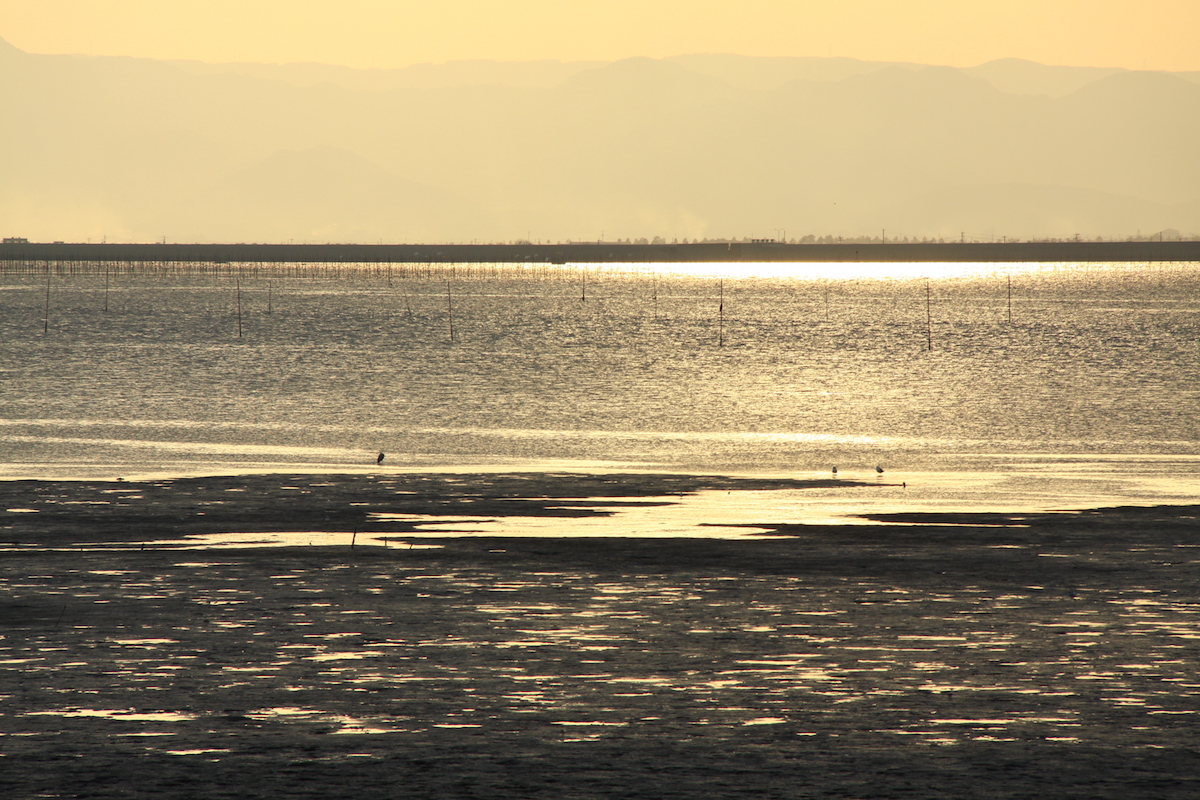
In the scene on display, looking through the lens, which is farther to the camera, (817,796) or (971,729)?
(971,729)

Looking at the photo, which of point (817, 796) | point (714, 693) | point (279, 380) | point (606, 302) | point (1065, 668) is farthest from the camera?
point (606, 302)

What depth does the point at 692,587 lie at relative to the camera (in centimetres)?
2009

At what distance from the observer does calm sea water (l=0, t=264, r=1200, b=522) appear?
1491 inches

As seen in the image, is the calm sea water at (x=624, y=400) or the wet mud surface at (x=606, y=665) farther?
the calm sea water at (x=624, y=400)

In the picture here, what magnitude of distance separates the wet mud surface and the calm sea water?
30.1 ft

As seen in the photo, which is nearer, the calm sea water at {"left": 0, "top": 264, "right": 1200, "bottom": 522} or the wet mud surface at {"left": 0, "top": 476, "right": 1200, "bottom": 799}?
the wet mud surface at {"left": 0, "top": 476, "right": 1200, "bottom": 799}

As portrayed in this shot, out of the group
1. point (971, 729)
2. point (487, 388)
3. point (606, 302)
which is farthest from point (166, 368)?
point (606, 302)

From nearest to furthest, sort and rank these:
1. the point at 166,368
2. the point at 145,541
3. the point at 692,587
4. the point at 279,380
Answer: the point at 692,587 < the point at 145,541 < the point at 279,380 < the point at 166,368

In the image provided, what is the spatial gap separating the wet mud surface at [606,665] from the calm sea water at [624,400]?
918cm

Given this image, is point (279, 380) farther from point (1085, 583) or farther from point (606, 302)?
point (606, 302)

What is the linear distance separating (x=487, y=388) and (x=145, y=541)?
41.1m

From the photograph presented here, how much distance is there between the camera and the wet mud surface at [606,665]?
11914 millimetres

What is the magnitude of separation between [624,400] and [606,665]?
44.8 metres

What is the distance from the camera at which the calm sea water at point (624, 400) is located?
37875 mm
